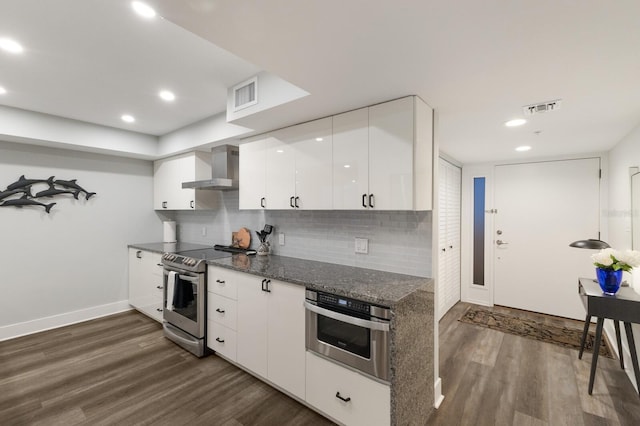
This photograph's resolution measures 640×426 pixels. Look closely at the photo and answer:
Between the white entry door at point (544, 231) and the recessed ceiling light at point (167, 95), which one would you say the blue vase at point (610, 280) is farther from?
the recessed ceiling light at point (167, 95)

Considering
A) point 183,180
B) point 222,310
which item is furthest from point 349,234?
point 183,180

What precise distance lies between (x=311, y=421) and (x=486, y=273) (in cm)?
→ 366

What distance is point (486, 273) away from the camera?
14.6 feet

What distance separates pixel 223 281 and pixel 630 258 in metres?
3.32

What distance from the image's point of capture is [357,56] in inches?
58.6

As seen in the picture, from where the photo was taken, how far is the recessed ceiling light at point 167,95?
8.61ft

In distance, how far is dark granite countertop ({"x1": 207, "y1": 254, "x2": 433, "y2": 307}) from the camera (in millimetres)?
1790

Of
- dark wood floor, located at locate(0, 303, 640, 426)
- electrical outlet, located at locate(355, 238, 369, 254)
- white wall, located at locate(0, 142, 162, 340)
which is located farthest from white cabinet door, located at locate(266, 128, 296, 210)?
white wall, located at locate(0, 142, 162, 340)

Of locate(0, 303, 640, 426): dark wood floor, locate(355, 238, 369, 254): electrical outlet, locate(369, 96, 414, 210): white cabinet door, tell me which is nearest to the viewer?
locate(369, 96, 414, 210): white cabinet door

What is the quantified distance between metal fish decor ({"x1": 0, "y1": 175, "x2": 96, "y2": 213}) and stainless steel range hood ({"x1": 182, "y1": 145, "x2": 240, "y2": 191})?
158 cm

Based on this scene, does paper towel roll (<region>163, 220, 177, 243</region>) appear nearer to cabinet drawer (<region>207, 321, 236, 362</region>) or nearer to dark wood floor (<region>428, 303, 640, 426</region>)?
cabinet drawer (<region>207, 321, 236, 362</region>)

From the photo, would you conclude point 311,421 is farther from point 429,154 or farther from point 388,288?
point 429,154

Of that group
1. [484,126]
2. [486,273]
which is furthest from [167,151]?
[486,273]

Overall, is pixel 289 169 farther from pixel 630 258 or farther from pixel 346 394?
pixel 630 258
